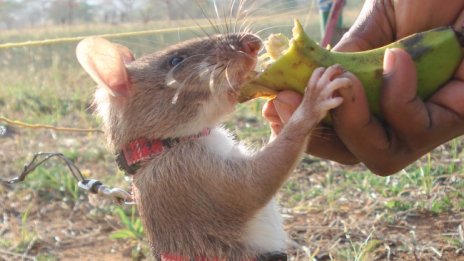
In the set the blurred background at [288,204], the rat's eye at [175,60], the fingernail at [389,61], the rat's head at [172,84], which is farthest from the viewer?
the blurred background at [288,204]

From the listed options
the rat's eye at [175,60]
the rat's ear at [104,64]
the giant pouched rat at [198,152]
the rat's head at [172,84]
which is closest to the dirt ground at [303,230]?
the giant pouched rat at [198,152]

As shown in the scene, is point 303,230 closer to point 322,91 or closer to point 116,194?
point 116,194

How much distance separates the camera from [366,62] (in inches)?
87.3

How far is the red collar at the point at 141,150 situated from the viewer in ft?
8.47

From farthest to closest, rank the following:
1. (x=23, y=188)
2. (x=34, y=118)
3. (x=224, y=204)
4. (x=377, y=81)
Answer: (x=34, y=118) → (x=23, y=188) → (x=224, y=204) → (x=377, y=81)

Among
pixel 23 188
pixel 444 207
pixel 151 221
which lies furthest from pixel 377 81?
pixel 23 188

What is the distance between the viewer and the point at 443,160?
15.1ft

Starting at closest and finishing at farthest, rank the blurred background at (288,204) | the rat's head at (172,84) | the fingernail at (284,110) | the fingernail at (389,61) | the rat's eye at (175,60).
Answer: the fingernail at (389,61) < the fingernail at (284,110) < the rat's head at (172,84) < the rat's eye at (175,60) < the blurred background at (288,204)

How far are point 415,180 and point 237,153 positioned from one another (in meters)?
2.04

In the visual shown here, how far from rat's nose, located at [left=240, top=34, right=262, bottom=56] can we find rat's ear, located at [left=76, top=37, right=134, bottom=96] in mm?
523

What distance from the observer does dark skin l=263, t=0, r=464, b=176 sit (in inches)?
84.2

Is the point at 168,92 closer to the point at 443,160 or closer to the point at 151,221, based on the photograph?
the point at 151,221

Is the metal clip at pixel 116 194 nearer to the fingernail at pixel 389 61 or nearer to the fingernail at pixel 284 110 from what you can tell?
the fingernail at pixel 284 110

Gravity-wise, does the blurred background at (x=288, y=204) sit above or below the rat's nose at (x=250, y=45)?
below
